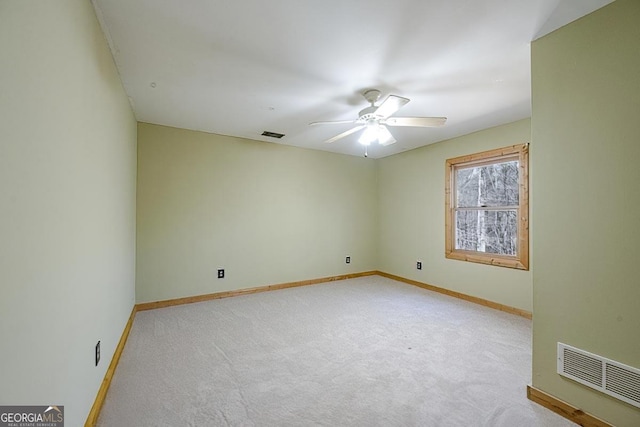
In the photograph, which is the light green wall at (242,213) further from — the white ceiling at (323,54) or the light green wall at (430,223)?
the white ceiling at (323,54)

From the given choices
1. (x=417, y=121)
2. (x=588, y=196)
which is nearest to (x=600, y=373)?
(x=588, y=196)

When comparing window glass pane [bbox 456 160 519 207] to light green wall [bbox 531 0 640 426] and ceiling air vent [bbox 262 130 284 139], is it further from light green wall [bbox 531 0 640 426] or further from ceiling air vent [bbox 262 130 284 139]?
ceiling air vent [bbox 262 130 284 139]

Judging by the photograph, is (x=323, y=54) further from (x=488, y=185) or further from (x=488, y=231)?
(x=488, y=231)

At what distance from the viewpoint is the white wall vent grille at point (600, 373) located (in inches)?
56.0

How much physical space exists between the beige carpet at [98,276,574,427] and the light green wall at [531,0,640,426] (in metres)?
0.51

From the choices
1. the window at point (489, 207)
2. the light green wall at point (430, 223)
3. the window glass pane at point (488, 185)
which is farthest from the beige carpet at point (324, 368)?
the window glass pane at point (488, 185)

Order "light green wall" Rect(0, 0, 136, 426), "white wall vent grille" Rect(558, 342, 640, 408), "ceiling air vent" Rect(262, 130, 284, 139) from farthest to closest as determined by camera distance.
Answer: "ceiling air vent" Rect(262, 130, 284, 139)
"white wall vent grille" Rect(558, 342, 640, 408)
"light green wall" Rect(0, 0, 136, 426)

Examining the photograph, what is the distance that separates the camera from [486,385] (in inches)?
76.1

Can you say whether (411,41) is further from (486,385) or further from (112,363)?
(112,363)

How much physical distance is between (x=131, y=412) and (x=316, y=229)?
3564 mm

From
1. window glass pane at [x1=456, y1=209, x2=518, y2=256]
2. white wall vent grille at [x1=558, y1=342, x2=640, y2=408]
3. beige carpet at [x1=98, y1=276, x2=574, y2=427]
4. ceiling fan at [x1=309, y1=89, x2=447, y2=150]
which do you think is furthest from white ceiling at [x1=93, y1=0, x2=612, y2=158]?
beige carpet at [x1=98, y1=276, x2=574, y2=427]

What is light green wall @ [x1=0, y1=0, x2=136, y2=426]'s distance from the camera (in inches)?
32.0

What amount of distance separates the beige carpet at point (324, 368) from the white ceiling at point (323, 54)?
2369mm

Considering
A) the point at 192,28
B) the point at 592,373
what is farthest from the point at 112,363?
the point at 592,373
